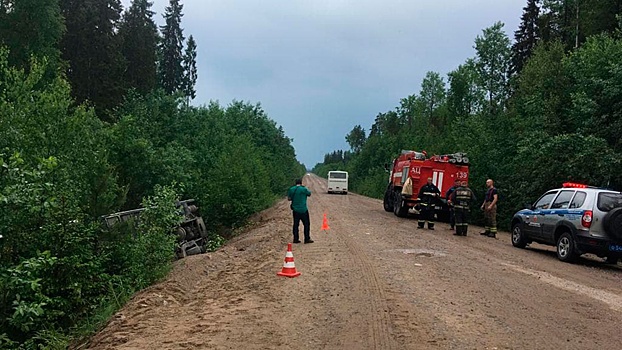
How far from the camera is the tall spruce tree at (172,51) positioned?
6222 centimetres

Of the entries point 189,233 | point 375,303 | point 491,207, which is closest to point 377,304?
point 375,303

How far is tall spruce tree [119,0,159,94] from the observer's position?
47.8 m

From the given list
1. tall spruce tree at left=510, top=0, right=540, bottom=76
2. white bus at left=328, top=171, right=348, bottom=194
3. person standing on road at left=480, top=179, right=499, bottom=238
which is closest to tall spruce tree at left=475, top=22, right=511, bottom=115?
tall spruce tree at left=510, top=0, right=540, bottom=76

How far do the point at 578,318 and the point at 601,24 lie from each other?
34726 mm

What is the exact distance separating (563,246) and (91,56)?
39.5 metres

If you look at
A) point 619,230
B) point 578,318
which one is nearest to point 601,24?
point 619,230

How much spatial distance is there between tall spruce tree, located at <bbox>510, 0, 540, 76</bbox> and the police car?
41507 mm

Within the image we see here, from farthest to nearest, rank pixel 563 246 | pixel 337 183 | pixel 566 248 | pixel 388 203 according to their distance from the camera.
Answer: pixel 337 183, pixel 388 203, pixel 563 246, pixel 566 248

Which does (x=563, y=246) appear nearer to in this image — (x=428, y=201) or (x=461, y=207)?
(x=461, y=207)

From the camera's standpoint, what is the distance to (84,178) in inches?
522

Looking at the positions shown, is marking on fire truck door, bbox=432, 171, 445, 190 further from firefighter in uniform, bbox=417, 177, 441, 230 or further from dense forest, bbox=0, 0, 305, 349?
dense forest, bbox=0, 0, 305, 349

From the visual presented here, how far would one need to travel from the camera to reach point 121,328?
23.4 feet

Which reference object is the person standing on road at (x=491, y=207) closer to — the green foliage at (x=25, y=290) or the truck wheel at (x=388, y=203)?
the truck wheel at (x=388, y=203)

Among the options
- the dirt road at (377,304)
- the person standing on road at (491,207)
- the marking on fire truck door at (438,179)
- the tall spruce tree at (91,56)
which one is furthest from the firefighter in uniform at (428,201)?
the tall spruce tree at (91,56)
